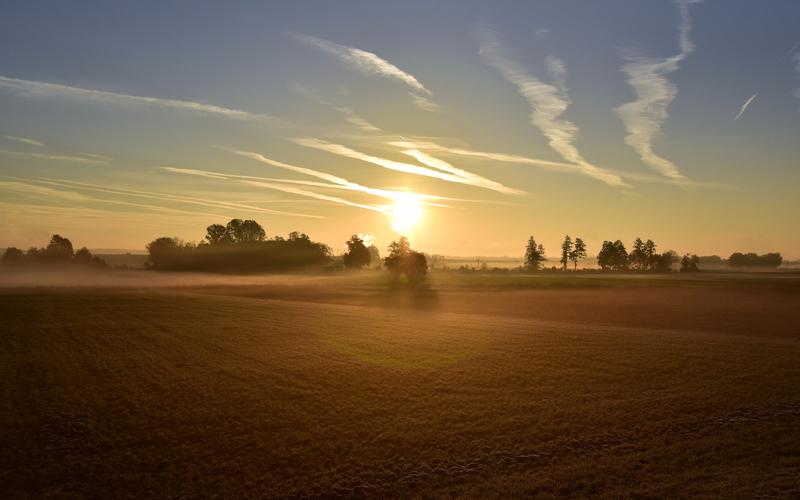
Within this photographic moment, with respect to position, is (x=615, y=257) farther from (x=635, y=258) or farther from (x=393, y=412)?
(x=393, y=412)

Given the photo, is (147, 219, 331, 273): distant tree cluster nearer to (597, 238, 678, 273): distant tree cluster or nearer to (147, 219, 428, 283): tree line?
(147, 219, 428, 283): tree line

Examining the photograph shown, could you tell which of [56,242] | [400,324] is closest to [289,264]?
[56,242]

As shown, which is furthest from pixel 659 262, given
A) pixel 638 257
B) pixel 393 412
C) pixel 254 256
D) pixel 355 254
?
pixel 393 412

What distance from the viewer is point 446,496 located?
11391 millimetres

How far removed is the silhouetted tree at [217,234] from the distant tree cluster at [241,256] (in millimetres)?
10914

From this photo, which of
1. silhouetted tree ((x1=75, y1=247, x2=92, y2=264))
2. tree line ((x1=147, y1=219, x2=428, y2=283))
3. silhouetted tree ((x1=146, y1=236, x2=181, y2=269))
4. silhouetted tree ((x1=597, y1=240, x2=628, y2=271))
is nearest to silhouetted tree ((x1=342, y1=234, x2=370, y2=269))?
tree line ((x1=147, y1=219, x2=428, y2=283))

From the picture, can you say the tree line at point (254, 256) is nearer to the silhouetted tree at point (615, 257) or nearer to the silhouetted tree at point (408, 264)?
the silhouetted tree at point (408, 264)

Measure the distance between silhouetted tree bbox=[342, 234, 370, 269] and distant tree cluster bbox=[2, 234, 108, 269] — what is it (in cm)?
7480

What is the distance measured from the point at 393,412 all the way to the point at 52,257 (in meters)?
165

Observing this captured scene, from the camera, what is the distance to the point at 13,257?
138 m

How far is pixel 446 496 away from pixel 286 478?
14.2ft

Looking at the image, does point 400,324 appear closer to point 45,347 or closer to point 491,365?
point 491,365

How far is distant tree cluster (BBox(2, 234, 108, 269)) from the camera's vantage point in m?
137

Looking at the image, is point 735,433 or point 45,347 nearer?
point 735,433
